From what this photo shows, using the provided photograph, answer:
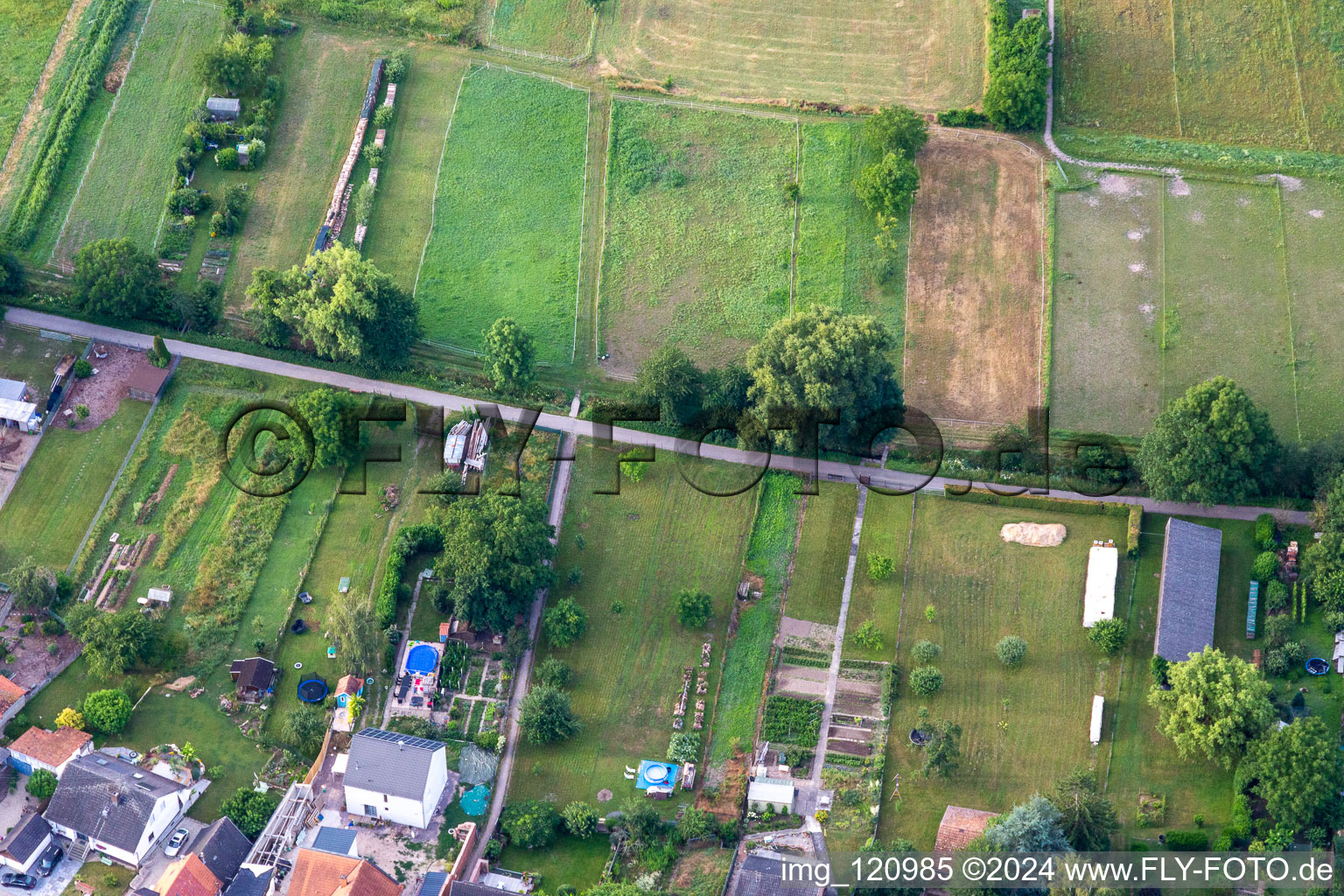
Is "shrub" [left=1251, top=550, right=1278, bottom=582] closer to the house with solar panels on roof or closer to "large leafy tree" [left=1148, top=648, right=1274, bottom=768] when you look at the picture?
"large leafy tree" [left=1148, top=648, right=1274, bottom=768]

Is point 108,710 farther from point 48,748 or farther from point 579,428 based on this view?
point 579,428

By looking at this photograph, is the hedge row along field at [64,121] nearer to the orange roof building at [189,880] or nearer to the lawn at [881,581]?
the orange roof building at [189,880]

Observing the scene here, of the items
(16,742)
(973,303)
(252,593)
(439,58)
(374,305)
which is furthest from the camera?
(439,58)

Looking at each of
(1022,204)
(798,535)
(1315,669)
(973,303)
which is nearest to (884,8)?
(1022,204)

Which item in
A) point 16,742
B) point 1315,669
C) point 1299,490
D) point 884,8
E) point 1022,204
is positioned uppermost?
point 884,8

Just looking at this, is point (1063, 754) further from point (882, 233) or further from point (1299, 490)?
point (882, 233)

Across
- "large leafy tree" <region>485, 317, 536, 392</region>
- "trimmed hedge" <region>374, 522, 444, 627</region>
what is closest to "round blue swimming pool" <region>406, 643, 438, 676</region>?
"trimmed hedge" <region>374, 522, 444, 627</region>
